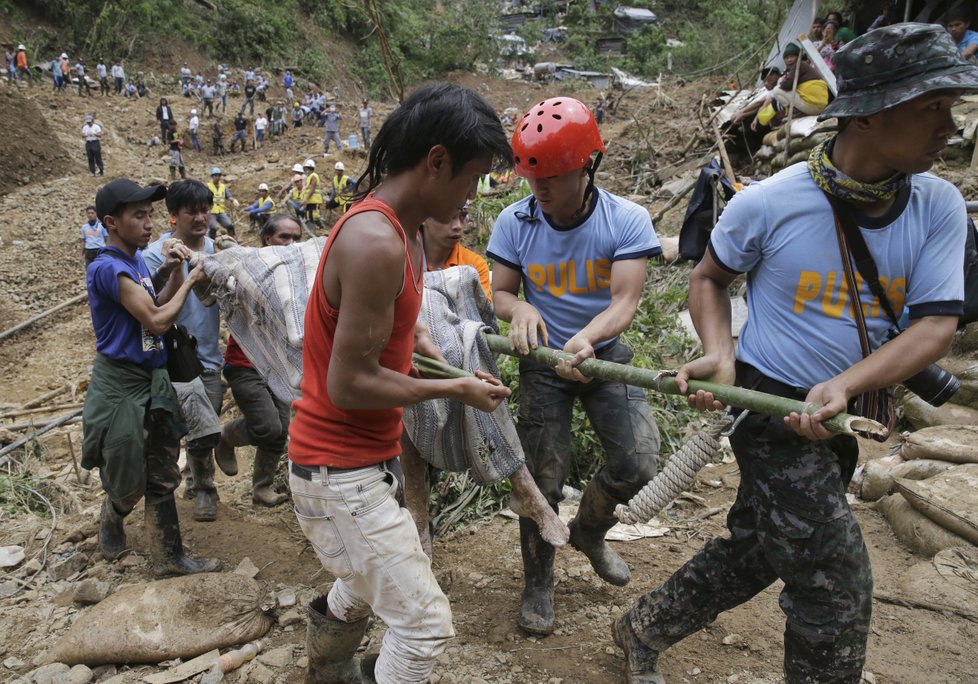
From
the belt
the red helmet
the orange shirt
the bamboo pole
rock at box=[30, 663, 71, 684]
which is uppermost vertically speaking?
the red helmet

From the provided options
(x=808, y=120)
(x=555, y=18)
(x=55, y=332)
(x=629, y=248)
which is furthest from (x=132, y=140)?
(x=555, y=18)

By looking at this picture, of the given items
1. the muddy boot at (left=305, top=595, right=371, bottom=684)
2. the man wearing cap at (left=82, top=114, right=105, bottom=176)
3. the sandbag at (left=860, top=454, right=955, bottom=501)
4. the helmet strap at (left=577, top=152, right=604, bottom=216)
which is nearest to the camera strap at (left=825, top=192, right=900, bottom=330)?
the helmet strap at (left=577, top=152, right=604, bottom=216)

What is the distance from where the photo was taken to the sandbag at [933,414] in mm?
4777

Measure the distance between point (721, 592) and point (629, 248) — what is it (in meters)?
1.30

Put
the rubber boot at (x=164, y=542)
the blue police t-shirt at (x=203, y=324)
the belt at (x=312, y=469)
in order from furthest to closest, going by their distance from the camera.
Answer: the blue police t-shirt at (x=203, y=324) → the rubber boot at (x=164, y=542) → the belt at (x=312, y=469)

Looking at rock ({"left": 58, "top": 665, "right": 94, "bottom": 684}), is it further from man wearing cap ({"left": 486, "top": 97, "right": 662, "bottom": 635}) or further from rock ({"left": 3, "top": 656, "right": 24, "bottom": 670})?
man wearing cap ({"left": 486, "top": 97, "right": 662, "bottom": 635})

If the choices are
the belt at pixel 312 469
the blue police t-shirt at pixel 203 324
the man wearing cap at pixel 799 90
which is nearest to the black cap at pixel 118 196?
the blue police t-shirt at pixel 203 324

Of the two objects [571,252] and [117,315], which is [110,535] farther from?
[571,252]

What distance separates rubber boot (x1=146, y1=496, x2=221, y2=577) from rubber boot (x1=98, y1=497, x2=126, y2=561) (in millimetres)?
271

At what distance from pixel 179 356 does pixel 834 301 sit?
3023mm

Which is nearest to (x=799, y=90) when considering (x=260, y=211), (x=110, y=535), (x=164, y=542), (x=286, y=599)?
(x=286, y=599)

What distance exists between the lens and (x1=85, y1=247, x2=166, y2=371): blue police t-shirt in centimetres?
332

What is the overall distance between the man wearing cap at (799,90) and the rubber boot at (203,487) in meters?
8.16

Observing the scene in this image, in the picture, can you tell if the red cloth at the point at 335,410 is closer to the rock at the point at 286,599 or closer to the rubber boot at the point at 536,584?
the rubber boot at the point at 536,584
